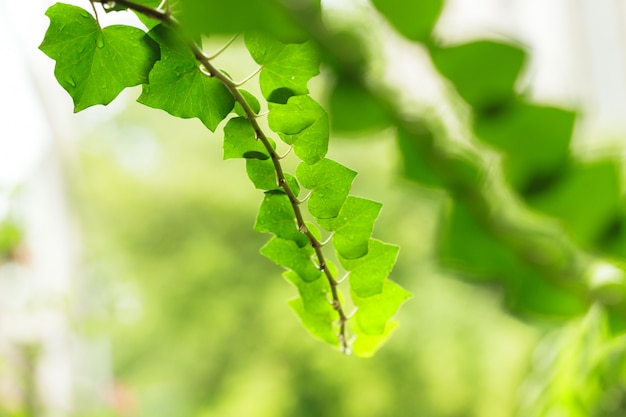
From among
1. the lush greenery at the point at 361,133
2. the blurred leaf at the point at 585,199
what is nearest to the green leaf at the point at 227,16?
the lush greenery at the point at 361,133

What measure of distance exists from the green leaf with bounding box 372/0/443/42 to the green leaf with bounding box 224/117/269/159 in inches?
1.3

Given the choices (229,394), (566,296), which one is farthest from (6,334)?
(566,296)

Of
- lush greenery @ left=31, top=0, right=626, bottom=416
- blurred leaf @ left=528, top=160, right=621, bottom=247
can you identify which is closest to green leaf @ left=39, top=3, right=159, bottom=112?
lush greenery @ left=31, top=0, right=626, bottom=416

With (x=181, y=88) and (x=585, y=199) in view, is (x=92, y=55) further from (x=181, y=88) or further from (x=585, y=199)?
(x=585, y=199)

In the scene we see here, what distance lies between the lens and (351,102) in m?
0.14

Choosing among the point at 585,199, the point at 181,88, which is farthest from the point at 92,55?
the point at 585,199

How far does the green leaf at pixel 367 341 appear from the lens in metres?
0.16

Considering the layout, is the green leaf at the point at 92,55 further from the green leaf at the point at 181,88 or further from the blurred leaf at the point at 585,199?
the blurred leaf at the point at 585,199

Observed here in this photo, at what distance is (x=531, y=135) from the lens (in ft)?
0.53

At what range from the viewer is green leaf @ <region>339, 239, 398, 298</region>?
0.48 ft

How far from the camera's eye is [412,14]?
5.1 inches

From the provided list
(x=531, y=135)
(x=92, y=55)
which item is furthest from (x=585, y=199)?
(x=92, y=55)

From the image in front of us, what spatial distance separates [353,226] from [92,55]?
0.20 feet

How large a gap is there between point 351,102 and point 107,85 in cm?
5
